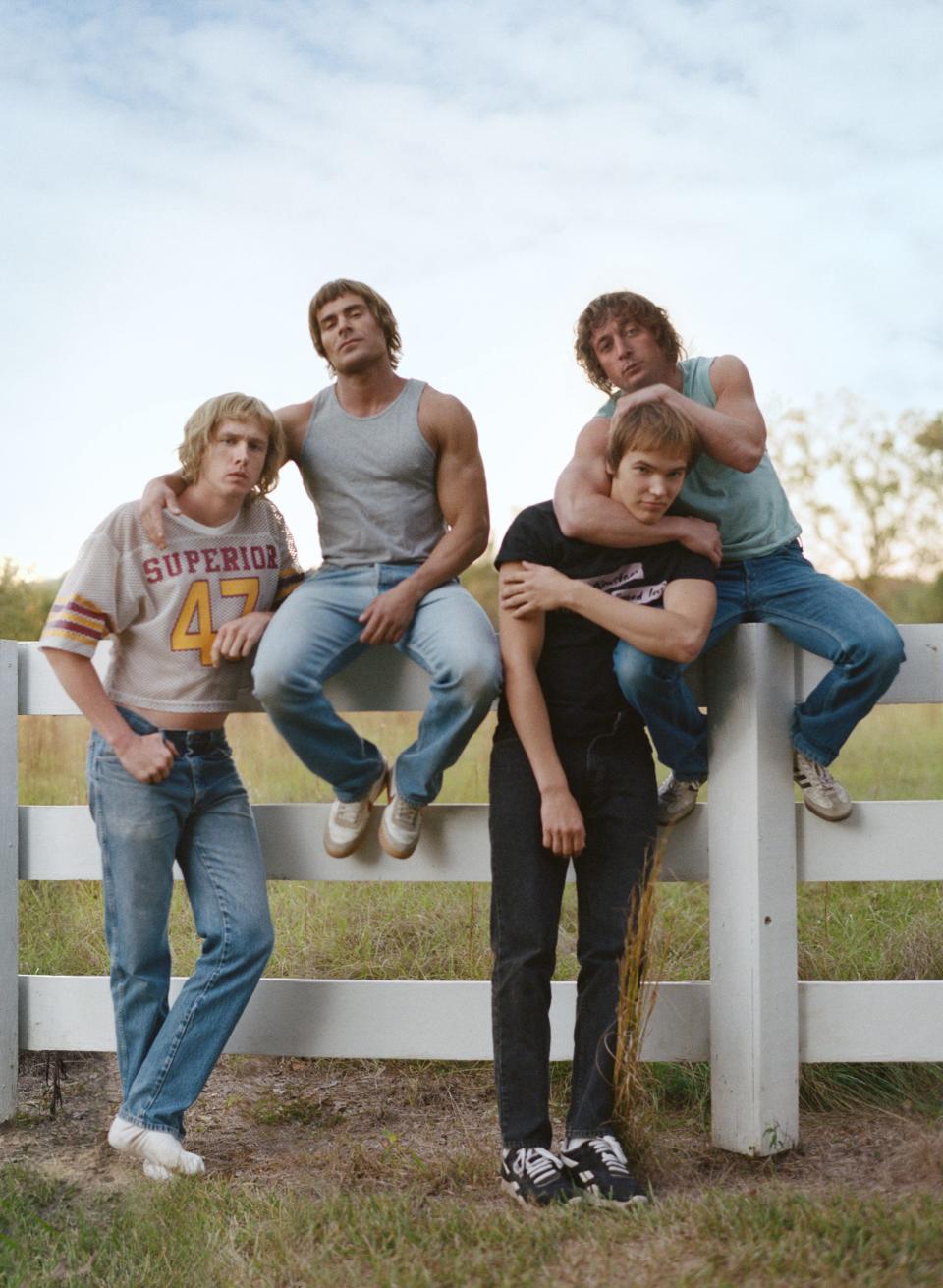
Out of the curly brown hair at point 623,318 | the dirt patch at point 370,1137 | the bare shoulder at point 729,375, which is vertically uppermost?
the curly brown hair at point 623,318

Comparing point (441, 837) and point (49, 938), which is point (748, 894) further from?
point (49, 938)

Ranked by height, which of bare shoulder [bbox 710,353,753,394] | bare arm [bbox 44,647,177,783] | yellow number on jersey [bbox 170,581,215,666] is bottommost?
bare arm [bbox 44,647,177,783]

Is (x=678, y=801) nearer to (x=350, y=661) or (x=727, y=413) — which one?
(x=350, y=661)

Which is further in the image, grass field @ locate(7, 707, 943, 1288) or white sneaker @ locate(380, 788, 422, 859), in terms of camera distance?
white sneaker @ locate(380, 788, 422, 859)

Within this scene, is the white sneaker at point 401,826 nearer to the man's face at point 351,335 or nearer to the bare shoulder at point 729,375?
the man's face at point 351,335

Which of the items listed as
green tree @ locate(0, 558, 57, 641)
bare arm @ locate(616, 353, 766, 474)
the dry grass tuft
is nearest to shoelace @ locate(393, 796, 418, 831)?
the dry grass tuft

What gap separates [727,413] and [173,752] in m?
1.65

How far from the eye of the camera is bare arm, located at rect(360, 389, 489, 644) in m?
3.10

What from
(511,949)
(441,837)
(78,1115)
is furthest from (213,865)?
(78,1115)

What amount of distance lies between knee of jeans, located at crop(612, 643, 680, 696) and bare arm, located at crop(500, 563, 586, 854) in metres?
0.20

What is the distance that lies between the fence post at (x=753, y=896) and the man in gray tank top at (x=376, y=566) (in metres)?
0.63

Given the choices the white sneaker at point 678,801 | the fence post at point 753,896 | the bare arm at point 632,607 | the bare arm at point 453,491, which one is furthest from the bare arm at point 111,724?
the fence post at point 753,896

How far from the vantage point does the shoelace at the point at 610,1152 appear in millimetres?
2672

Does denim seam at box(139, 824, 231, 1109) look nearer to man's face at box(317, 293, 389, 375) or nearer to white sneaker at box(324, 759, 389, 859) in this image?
white sneaker at box(324, 759, 389, 859)
